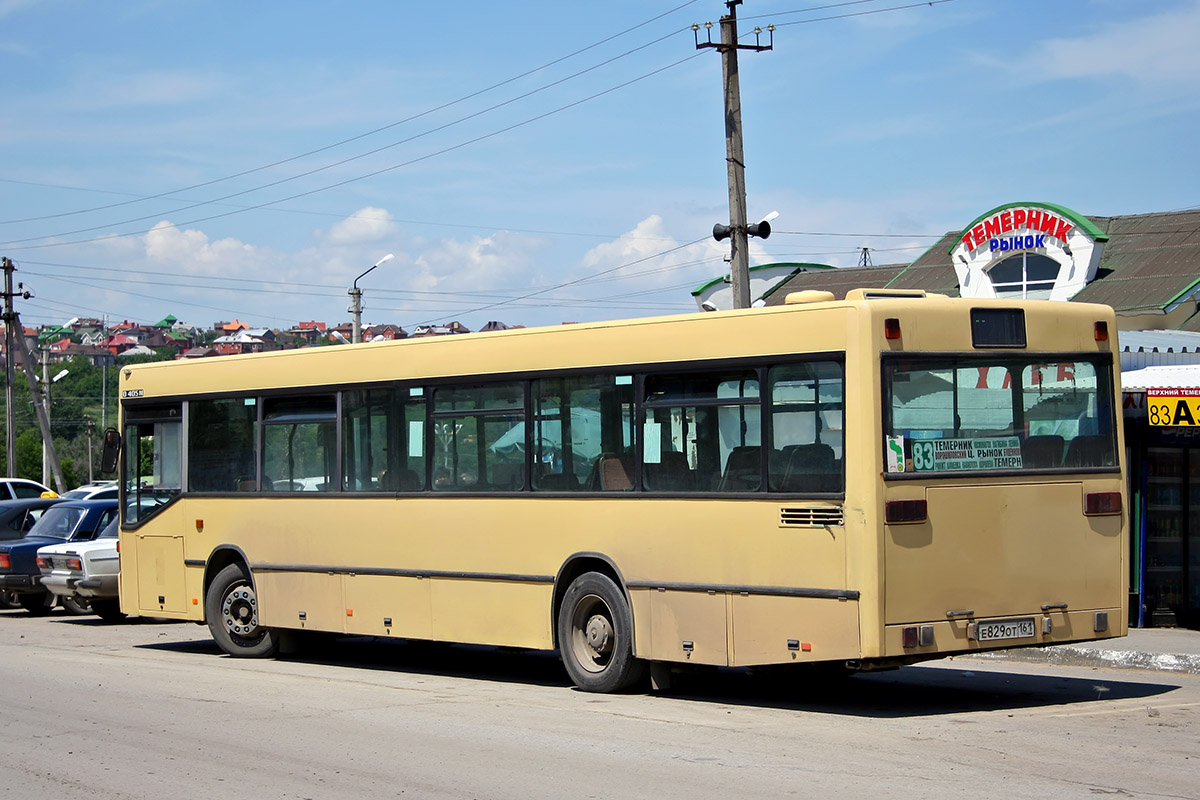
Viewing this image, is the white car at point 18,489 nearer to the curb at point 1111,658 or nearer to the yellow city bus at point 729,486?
the yellow city bus at point 729,486

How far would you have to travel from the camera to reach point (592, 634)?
1166 cm

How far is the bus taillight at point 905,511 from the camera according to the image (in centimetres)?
976

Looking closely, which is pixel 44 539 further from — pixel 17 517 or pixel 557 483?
pixel 557 483

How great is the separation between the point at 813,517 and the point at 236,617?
24.6 ft

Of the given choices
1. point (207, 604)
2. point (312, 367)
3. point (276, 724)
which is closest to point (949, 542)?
point (276, 724)

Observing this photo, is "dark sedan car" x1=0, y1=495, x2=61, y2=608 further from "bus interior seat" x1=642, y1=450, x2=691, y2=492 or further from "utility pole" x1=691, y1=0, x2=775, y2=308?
"bus interior seat" x1=642, y1=450, x2=691, y2=492

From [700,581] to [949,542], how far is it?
188cm

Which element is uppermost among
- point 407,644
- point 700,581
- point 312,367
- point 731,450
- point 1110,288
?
point 1110,288

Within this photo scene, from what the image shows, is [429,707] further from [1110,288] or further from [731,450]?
[1110,288]

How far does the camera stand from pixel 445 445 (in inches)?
512

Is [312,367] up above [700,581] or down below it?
above

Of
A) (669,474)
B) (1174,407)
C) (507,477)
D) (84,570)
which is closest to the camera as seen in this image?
(669,474)

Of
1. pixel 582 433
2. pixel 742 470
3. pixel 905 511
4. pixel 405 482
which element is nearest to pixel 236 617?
pixel 405 482

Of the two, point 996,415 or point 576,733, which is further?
point 996,415
